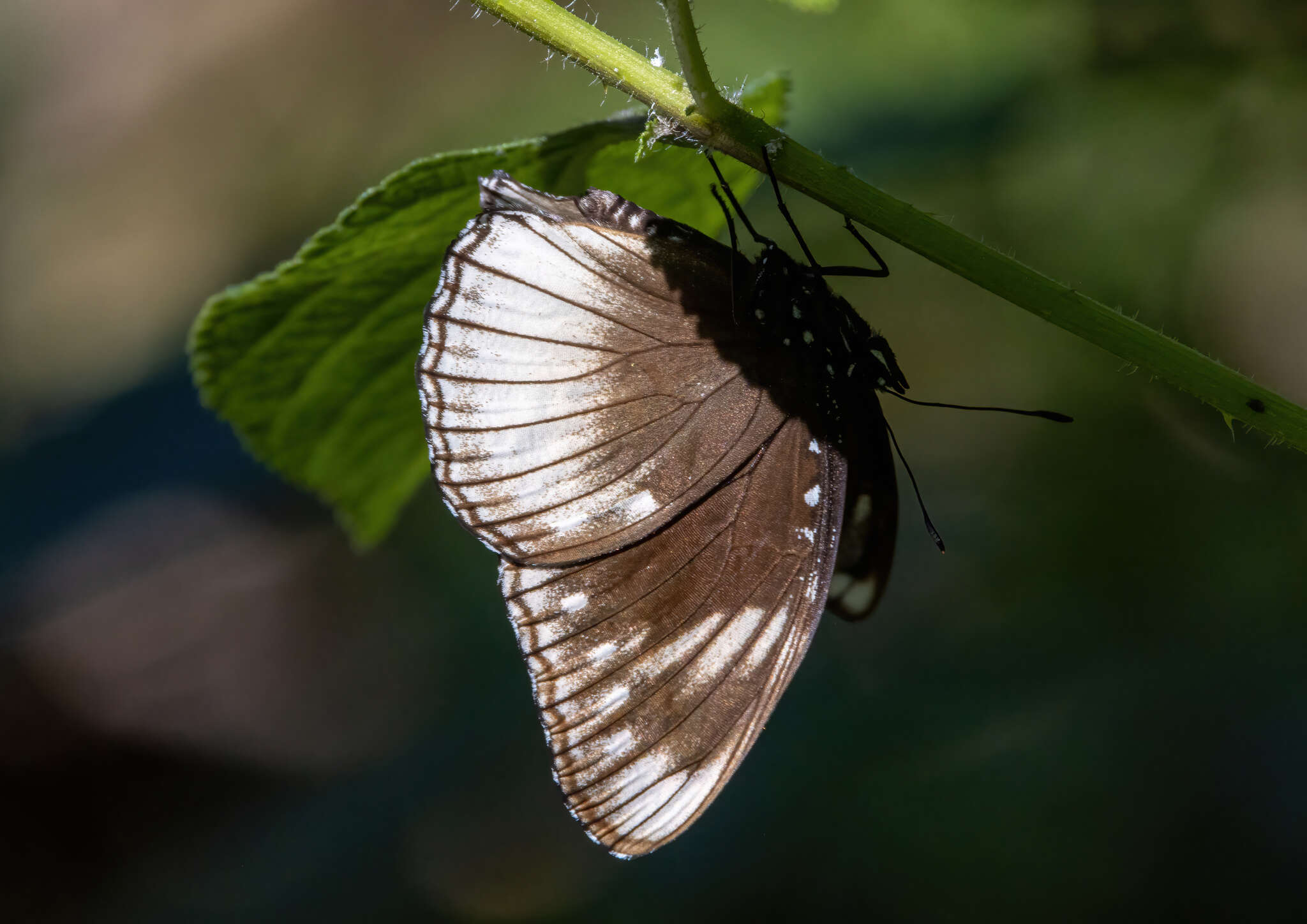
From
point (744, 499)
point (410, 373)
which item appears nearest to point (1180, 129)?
point (744, 499)

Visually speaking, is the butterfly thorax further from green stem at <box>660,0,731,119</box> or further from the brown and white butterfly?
green stem at <box>660,0,731,119</box>

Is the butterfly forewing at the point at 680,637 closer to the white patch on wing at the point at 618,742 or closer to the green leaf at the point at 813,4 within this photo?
the white patch on wing at the point at 618,742

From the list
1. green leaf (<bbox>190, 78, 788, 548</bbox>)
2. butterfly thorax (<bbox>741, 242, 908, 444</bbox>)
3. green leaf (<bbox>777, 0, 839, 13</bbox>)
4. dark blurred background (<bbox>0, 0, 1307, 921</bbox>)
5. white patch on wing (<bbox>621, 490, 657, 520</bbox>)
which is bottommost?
dark blurred background (<bbox>0, 0, 1307, 921</bbox>)

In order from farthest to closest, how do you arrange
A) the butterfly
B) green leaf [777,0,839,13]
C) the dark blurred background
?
the dark blurred background
the butterfly
green leaf [777,0,839,13]

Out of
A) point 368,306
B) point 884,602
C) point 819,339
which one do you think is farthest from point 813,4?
point 884,602

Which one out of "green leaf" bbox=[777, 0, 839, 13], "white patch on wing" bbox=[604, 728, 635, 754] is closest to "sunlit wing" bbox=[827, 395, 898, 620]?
"white patch on wing" bbox=[604, 728, 635, 754]

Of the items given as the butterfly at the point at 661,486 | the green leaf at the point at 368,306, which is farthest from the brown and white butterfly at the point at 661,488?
the green leaf at the point at 368,306

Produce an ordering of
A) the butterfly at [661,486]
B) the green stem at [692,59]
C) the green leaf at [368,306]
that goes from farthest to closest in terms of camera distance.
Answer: the butterfly at [661,486], the green leaf at [368,306], the green stem at [692,59]
